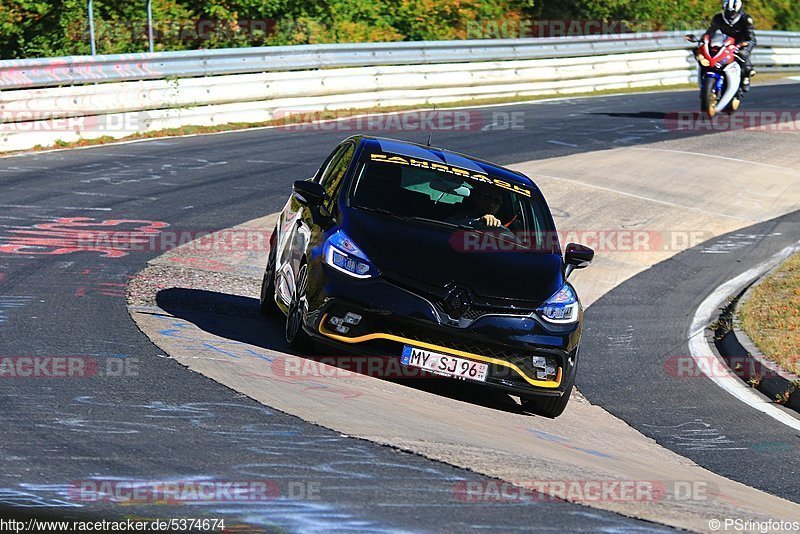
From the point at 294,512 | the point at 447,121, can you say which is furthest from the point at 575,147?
the point at 294,512

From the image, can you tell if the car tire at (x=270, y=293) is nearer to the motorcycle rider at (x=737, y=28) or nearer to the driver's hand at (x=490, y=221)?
the driver's hand at (x=490, y=221)

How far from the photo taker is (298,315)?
8578mm

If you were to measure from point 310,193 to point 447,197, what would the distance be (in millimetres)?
1086

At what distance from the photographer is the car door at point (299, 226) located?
29.8 ft

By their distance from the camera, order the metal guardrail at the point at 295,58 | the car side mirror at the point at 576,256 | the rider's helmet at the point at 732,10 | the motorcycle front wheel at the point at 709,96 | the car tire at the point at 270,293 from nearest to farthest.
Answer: the car side mirror at the point at 576,256 < the car tire at the point at 270,293 < the metal guardrail at the point at 295,58 < the rider's helmet at the point at 732,10 < the motorcycle front wheel at the point at 709,96

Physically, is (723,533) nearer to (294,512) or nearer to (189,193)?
(294,512)

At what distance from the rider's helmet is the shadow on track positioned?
49.6ft

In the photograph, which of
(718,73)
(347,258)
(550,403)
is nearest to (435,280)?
(347,258)

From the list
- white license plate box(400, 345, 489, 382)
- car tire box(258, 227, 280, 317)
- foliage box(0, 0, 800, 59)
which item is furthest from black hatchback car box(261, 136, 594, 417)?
A: foliage box(0, 0, 800, 59)

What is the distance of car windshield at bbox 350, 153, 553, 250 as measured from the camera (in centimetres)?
916

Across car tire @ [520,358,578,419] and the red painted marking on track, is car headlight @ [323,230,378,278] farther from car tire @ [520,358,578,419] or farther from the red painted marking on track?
the red painted marking on track

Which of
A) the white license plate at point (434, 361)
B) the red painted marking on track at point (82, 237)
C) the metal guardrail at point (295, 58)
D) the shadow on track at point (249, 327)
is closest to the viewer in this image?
the white license plate at point (434, 361)

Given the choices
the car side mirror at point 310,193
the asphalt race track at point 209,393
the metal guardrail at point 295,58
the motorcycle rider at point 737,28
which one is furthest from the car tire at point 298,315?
the motorcycle rider at point 737,28

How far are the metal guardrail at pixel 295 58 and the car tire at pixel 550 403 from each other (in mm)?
12063
